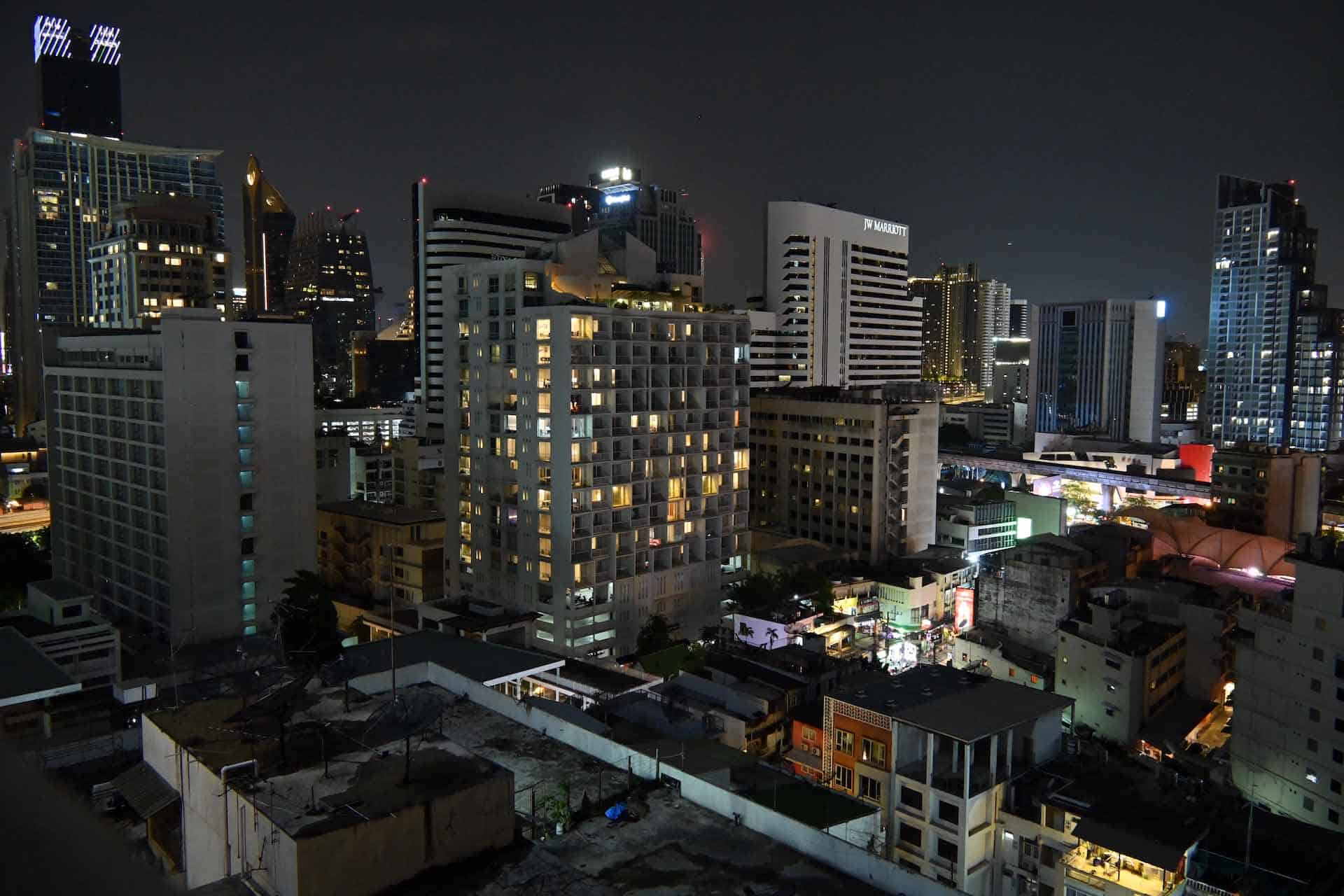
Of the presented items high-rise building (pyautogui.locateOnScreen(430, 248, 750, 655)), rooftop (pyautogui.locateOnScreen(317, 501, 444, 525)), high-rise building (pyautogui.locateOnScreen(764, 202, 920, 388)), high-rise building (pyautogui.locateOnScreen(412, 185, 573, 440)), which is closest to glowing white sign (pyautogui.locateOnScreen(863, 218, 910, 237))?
high-rise building (pyautogui.locateOnScreen(764, 202, 920, 388))

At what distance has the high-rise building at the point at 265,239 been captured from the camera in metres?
116

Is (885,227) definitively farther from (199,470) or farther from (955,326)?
(955,326)

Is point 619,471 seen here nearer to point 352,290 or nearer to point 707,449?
point 707,449

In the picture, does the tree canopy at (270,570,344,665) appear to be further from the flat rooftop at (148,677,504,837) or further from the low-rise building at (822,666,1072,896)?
the flat rooftop at (148,677,504,837)

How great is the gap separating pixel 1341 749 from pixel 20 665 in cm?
2800

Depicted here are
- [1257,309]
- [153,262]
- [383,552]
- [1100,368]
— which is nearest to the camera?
[383,552]

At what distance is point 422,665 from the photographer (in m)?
10.9

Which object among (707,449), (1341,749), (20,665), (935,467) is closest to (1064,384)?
(935,467)

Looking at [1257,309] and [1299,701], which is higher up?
[1257,309]

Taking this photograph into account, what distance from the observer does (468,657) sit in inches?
653

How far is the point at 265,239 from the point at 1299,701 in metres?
121

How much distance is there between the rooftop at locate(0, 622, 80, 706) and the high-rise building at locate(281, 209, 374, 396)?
307 feet

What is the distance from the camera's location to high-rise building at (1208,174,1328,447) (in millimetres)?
81312

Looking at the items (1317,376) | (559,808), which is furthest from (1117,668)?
(1317,376)
